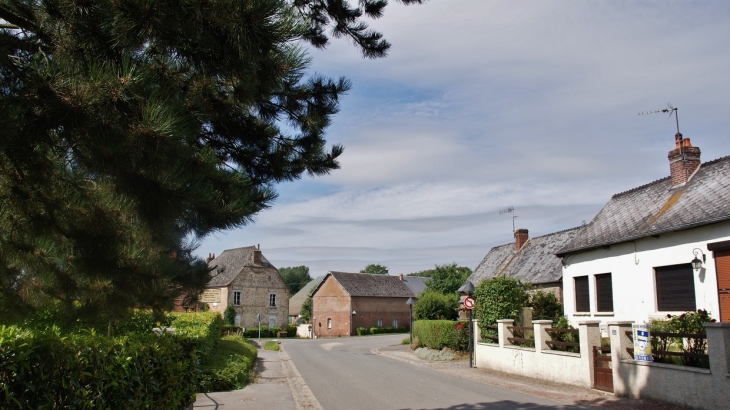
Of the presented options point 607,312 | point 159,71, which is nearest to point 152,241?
point 159,71

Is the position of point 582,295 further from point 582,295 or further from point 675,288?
point 675,288

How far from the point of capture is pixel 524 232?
A: 1268 inches

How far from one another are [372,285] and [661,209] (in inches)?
1769

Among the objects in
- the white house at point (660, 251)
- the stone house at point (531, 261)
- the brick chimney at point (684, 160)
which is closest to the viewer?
the white house at point (660, 251)

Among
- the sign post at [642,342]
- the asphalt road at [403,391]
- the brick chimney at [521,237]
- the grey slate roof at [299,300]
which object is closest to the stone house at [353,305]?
the grey slate roof at [299,300]

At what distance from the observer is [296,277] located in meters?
130

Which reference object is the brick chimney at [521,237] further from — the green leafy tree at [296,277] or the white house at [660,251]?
the green leafy tree at [296,277]

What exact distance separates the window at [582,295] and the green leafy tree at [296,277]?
357 feet

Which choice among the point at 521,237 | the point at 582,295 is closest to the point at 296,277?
the point at 521,237

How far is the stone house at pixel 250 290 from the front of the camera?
5291 cm

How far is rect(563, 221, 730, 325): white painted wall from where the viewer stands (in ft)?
45.1

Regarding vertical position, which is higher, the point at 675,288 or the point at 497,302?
the point at 675,288

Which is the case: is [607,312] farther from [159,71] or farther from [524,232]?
[159,71]

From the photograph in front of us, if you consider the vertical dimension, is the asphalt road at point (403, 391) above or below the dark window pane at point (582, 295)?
below
